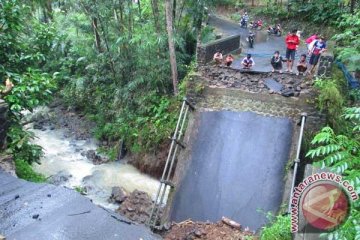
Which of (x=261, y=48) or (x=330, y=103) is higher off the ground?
(x=261, y=48)

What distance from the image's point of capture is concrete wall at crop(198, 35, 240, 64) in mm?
13000

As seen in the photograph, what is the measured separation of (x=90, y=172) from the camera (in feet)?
44.0

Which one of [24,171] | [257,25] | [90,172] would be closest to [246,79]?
[90,172]

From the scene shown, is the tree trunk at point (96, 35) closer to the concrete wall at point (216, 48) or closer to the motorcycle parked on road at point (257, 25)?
the concrete wall at point (216, 48)

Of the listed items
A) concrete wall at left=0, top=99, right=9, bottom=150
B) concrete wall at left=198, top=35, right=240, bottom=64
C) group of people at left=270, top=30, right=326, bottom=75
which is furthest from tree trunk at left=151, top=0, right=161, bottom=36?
concrete wall at left=0, top=99, right=9, bottom=150

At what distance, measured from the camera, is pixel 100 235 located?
332 cm

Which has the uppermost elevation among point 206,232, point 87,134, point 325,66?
point 325,66

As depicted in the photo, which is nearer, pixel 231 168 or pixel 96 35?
pixel 231 168

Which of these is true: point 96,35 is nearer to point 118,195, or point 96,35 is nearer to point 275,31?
point 118,195

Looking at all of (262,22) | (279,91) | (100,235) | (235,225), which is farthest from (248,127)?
(262,22)

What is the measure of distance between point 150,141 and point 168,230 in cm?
583

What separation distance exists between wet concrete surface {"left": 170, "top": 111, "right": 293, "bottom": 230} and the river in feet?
10.3

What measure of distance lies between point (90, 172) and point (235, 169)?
259 inches

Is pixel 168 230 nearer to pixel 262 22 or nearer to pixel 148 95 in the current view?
pixel 148 95
